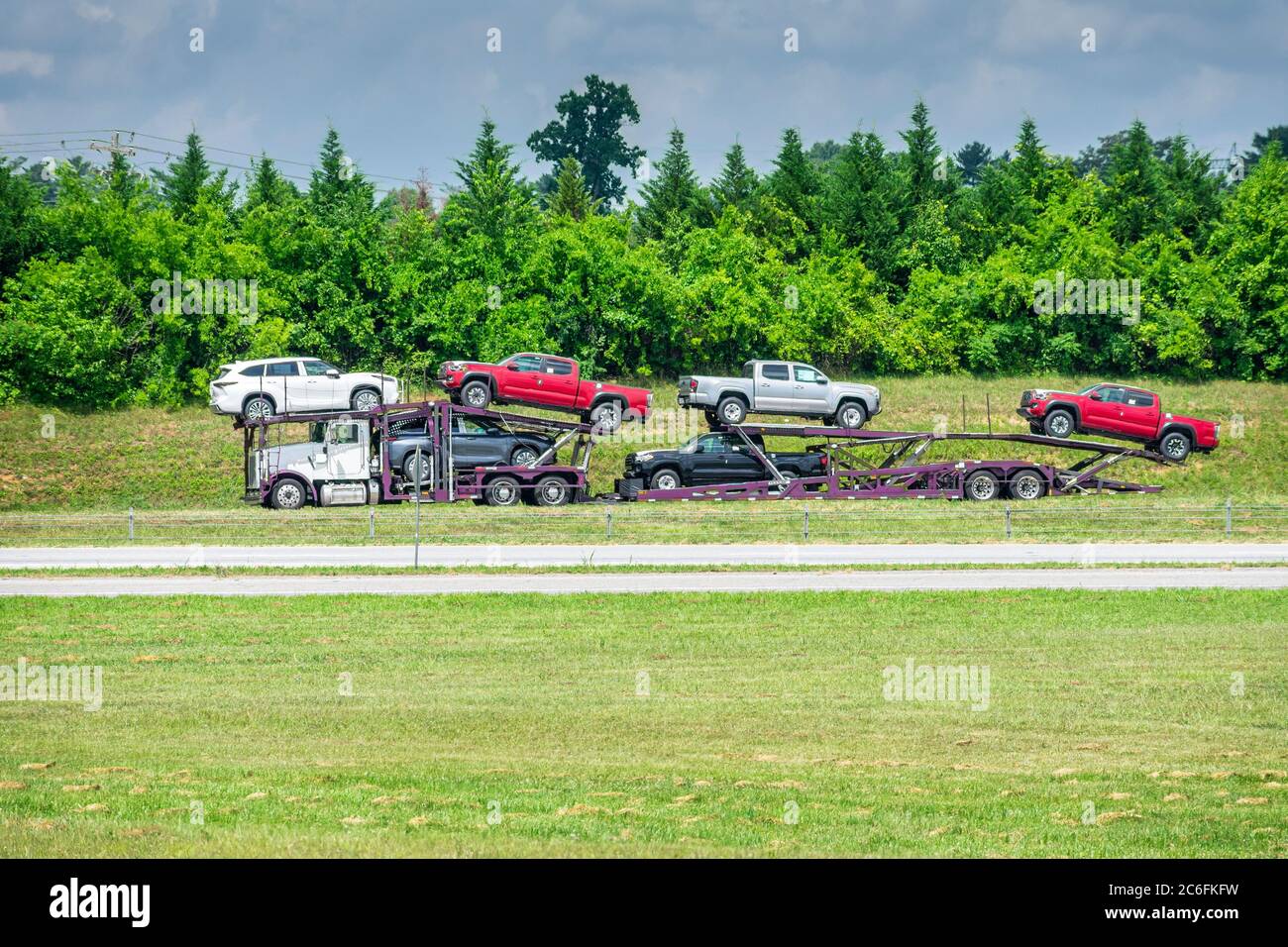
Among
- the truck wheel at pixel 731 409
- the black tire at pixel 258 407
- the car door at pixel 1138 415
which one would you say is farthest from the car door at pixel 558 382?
the car door at pixel 1138 415

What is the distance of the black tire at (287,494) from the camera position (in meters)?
33.5

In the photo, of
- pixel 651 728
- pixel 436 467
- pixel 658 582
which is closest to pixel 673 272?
pixel 436 467

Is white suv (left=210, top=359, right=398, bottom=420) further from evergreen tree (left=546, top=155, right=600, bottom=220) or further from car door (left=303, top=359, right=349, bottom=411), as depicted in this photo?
evergreen tree (left=546, top=155, right=600, bottom=220)

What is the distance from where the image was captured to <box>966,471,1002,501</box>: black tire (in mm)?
36906

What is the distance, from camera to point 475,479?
3475 centimetres

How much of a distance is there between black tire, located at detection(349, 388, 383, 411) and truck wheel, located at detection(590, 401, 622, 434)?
565cm

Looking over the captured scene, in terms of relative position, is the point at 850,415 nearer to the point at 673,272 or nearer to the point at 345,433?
the point at 345,433

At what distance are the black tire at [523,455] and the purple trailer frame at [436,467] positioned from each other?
1.30ft

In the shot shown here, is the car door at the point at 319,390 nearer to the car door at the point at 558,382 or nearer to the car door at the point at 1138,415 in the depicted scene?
the car door at the point at 558,382

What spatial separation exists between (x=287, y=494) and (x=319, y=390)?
291cm

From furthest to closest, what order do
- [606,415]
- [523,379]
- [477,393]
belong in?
[606,415] → [523,379] → [477,393]

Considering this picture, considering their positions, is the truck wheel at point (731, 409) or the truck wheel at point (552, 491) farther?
the truck wheel at point (731, 409)

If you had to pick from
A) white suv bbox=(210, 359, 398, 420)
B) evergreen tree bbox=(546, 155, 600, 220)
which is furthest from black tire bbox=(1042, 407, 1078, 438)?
evergreen tree bbox=(546, 155, 600, 220)

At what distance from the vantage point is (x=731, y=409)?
120ft
